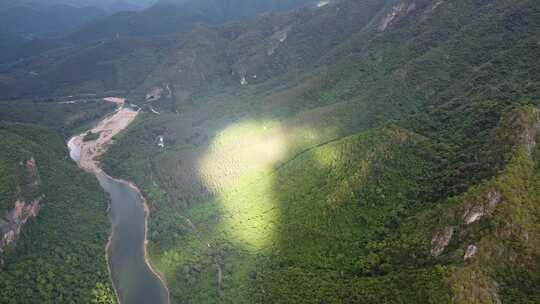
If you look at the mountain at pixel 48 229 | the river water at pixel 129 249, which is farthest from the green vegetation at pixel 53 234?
the river water at pixel 129 249

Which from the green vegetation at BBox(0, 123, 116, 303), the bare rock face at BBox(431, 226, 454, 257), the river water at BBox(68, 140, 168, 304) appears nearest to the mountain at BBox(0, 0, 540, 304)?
the bare rock face at BBox(431, 226, 454, 257)

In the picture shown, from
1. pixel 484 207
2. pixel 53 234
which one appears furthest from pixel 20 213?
pixel 484 207

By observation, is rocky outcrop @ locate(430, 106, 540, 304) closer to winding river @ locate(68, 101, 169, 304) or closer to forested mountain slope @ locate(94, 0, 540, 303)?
forested mountain slope @ locate(94, 0, 540, 303)

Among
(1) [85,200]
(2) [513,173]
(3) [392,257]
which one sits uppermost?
(2) [513,173]

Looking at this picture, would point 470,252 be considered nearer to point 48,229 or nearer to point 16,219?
point 48,229

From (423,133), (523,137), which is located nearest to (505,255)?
(523,137)

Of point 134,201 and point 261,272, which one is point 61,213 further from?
point 261,272
